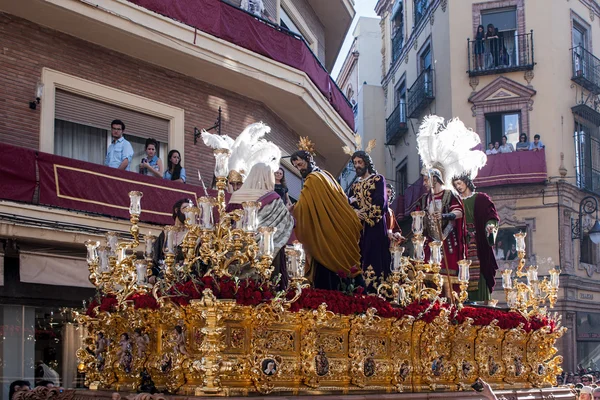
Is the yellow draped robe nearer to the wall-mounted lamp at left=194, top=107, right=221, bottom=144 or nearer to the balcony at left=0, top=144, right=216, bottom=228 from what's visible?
the balcony at left=0, top=144, right=216, bottom=228

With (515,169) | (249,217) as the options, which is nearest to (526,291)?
(249,217)

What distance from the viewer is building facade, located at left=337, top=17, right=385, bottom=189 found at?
1347 inches

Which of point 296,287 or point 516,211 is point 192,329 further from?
point 516,211

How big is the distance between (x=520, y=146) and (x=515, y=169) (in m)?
0.81

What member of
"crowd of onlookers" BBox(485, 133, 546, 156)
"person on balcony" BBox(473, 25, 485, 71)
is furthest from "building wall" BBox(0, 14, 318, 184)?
"person on balcony" BBox(473, 25, 485, 71)

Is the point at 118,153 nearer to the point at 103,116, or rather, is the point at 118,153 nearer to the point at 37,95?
the point at 103,116

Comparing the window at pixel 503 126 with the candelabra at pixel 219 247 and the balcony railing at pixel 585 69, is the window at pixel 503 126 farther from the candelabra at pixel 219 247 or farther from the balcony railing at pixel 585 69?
the candelabra at pixel 219 247

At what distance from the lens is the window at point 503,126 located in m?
26.3

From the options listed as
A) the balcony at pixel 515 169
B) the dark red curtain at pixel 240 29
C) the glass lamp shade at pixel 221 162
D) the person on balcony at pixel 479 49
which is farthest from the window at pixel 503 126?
the glass lamp shade at pixel 221 162

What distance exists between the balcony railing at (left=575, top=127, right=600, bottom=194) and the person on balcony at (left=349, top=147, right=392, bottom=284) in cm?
1868

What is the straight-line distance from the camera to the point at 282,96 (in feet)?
54.2

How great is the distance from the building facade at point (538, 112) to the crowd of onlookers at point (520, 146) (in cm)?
32

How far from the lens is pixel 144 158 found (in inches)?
550

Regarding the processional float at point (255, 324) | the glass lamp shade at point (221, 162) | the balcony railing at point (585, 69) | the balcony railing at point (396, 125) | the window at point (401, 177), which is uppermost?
the balcony railing at point (585, 69)
